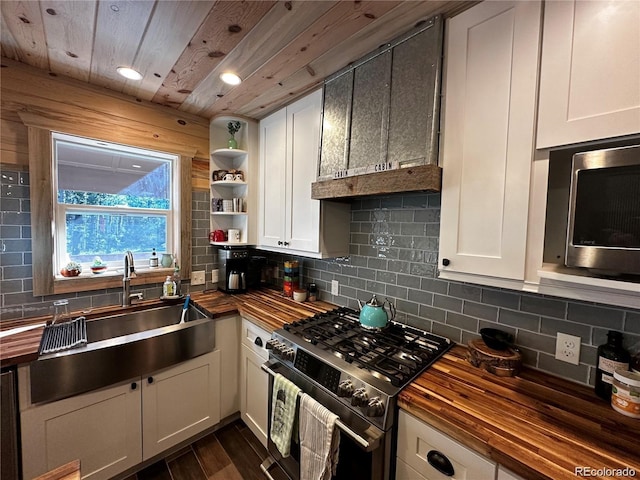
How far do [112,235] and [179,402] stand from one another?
4.58 ft

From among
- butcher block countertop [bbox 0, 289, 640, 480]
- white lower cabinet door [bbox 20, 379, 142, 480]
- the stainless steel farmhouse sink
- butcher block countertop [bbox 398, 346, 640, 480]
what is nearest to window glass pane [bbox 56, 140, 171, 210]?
the stainless steel farmhouse sink

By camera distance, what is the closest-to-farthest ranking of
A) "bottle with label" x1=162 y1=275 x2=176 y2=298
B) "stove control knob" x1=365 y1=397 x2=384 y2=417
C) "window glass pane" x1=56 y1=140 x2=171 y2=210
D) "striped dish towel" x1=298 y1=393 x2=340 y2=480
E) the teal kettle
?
"stove control knob" x1=365 y1=397 x2=384 y2=417, "striped dish towel" x1=298 y1=393 x2=340 y2=480, the teal kettle, "window glass pane" x1=56 y1=140 x2=171 y2=210, "bottle with label" x1=162 y1=275 x2=176 y2=298

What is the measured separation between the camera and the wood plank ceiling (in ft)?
3.83

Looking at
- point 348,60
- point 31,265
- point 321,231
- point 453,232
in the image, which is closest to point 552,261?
point 453,232

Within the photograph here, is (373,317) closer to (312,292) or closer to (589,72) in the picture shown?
(312,292)

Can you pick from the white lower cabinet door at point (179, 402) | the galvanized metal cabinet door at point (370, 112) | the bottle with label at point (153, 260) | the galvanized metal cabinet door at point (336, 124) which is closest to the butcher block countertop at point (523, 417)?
the white lower cabinet door at point (179, 402)

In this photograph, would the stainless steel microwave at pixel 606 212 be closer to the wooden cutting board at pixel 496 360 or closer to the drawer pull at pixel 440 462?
the wooden cutting board at pixel 496 360

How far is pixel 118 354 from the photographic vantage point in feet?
4.92

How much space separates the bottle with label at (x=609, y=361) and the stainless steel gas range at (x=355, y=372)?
550mm

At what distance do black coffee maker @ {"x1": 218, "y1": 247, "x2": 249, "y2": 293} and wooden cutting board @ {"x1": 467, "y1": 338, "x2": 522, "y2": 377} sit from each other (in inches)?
73.1

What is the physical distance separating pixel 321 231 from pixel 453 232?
866 millimetres

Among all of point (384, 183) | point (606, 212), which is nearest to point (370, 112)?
point (384, 183)

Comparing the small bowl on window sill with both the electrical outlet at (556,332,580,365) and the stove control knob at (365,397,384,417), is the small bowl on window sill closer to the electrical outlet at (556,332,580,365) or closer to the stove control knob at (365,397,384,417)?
the stove control knob at (365,397,384,417)

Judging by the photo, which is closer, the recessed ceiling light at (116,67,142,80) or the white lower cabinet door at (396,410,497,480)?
the white lower cabinet door at (396,410,497,480)
